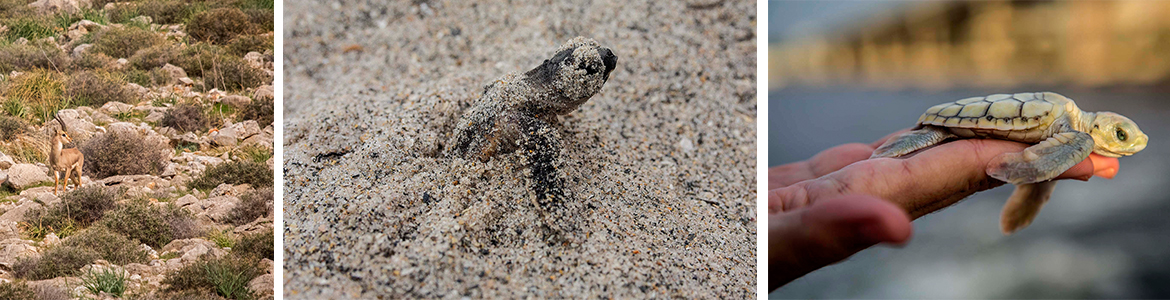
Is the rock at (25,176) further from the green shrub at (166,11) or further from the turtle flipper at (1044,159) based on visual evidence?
the turtle flipper at (1044,159)

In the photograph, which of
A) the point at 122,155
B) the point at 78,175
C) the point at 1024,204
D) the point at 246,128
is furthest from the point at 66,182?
the point at 1024,204

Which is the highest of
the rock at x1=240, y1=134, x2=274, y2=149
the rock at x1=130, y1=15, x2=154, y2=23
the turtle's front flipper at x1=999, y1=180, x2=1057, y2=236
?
the rock at x1=130, y1=15, x2=154, y2=23

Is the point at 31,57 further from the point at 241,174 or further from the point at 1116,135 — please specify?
the point at 1116,135

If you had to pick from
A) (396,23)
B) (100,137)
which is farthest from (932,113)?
(100,137)

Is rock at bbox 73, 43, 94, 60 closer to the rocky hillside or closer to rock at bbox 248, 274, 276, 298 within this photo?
the rocky hillside

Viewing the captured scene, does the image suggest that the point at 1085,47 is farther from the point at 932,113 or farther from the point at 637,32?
the point at 637,32

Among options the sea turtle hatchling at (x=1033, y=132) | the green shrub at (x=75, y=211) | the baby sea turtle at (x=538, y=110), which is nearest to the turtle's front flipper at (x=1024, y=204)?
the sea turtle hatchling at (x=1033, y=132)

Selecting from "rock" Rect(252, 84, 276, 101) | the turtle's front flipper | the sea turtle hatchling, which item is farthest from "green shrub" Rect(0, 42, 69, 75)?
the turtle's front flipper
